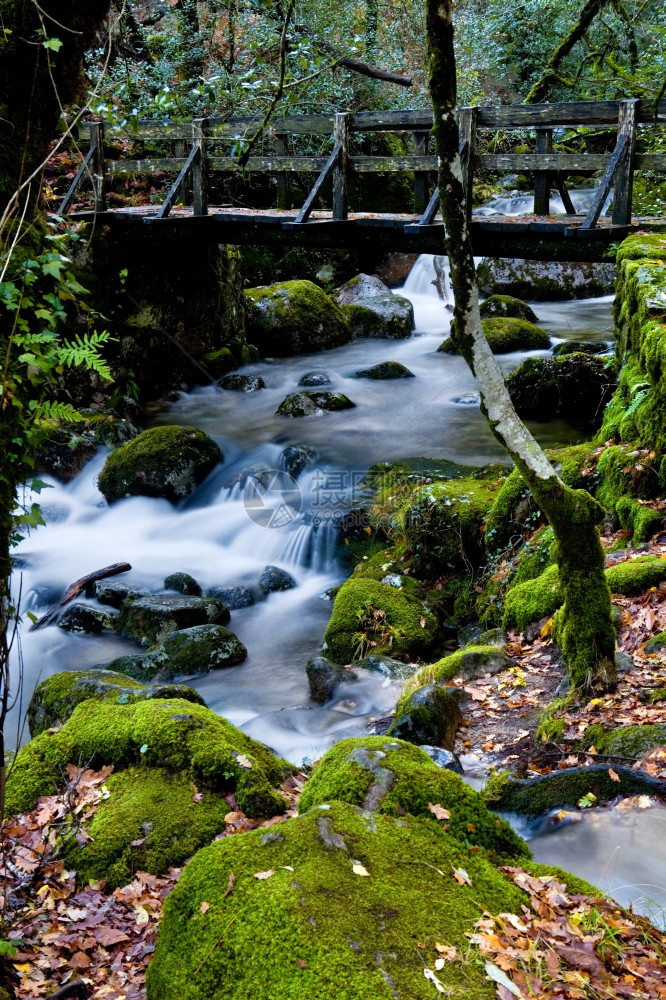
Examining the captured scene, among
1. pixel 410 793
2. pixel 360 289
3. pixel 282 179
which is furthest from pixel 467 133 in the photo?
pixel 410 793

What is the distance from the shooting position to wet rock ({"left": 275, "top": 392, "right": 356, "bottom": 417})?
13.6 m

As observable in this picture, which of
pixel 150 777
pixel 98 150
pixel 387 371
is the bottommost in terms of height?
pixel 150 777

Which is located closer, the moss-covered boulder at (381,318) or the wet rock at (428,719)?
the wet rock at (428,719)

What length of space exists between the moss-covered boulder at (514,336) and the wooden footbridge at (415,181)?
3068 mm

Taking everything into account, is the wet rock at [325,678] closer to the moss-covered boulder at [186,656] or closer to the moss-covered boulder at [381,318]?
the moss-covered boulder at [186,656]

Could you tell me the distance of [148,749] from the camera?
14.8 feet

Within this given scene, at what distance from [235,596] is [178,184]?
6818 millimetres

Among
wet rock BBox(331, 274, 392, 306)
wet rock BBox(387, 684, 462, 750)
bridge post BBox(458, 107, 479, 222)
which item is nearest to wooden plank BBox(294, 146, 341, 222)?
bridge post BBox(458, 107, 479, 222)

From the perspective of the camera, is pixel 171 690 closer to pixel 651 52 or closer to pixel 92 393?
pixel 92 393

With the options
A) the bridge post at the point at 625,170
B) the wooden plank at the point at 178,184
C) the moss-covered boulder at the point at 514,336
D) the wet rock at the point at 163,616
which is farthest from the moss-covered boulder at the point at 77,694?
the moss-covered boulder at the point at 514,336

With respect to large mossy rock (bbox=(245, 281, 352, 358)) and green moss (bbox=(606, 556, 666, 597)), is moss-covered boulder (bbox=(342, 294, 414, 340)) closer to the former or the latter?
large mossy rock (bbox=(245, 281, 352, 358))

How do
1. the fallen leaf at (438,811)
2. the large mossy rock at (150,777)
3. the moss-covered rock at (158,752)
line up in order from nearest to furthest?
the fallen leaf at (438,811)
the large mossy rock at (150,777)
the moss-covered rock at (158,752)

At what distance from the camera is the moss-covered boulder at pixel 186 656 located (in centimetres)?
802

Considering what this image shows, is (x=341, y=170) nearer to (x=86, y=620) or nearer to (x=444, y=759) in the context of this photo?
(x=86, y=620)
